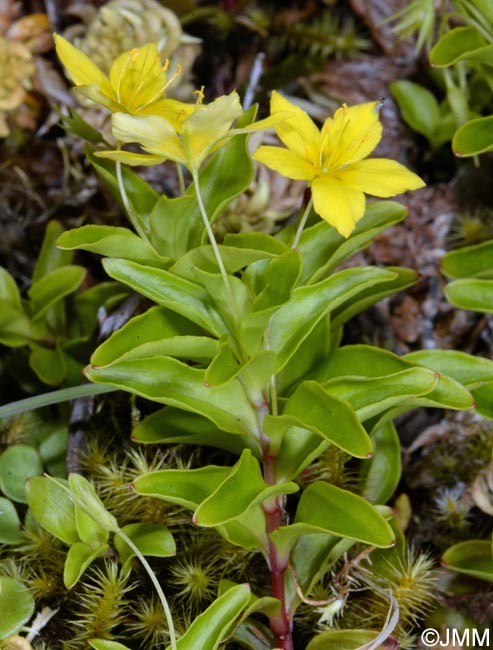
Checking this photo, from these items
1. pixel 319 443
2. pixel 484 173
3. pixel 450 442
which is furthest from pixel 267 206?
pixel 319 443

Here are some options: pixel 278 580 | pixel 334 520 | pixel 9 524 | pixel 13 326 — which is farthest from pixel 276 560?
pixel 13 326

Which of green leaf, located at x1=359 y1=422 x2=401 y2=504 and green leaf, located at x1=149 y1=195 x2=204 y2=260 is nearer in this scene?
green leaf, located at x1=149 y1=195 x2=204 y2=260

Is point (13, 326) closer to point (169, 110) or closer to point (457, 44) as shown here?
point (169, 110)

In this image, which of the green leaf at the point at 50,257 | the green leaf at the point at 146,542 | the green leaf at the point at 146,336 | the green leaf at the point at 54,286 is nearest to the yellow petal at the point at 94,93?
the green leaf at the point at 146,336

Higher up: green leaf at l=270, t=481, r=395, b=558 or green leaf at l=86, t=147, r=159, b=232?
green leaf at l=86, t=147, r=159, b=232

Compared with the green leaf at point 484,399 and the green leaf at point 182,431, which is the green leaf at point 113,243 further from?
the green leaf at point 484,399

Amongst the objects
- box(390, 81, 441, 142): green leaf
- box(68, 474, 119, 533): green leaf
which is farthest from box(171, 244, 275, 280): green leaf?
box(390, 81, 441, 142): green leaf

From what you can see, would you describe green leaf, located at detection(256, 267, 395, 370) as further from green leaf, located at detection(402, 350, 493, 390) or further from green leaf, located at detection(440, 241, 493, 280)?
green leaf, located at detection(440, 241, 493, 280)
